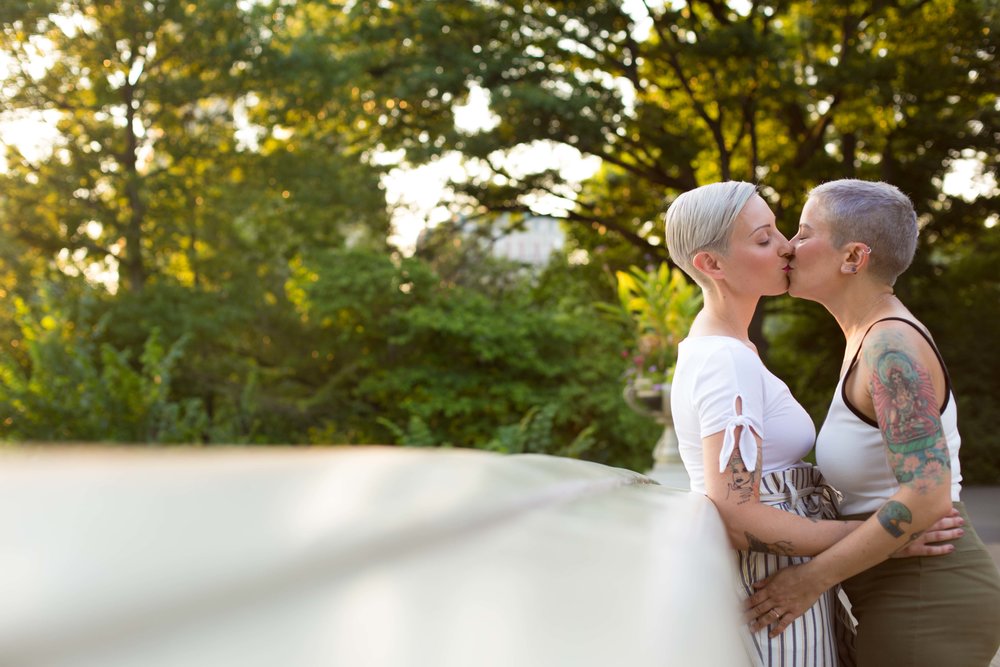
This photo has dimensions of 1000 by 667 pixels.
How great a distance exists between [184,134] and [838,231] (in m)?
16.9

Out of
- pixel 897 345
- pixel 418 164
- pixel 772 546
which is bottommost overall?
pixel 772 546

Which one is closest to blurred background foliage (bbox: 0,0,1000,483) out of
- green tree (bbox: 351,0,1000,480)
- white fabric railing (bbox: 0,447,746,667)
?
green tree (bbox: 351,0,1000,480)

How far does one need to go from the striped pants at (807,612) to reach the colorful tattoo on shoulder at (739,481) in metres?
0.12

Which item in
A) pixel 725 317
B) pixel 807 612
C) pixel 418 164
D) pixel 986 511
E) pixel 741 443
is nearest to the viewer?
pixel 741 443

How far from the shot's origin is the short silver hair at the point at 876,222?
5.93 feet

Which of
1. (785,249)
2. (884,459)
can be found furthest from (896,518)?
(785,249)

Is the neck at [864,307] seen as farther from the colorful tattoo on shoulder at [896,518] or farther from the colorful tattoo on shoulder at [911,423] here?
the colorful tattoo on shoulder at [896,518]

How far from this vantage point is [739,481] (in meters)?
1.63

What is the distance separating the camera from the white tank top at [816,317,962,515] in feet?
5.70

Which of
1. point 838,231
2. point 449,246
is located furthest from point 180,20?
point 838,231

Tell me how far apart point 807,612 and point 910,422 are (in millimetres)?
393

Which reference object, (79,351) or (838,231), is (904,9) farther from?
(838,231)

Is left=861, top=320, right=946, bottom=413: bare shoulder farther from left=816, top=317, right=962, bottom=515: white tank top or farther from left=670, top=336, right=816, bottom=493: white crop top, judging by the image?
left=670, top=336, right=816, bottom=493: white crop top

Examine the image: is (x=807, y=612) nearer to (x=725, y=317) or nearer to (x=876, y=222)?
(x=725, y=317)
